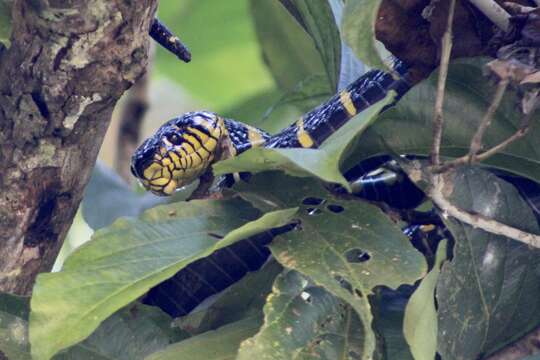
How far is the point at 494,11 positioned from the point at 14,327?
878mm

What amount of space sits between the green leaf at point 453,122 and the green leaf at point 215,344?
0.32 meters

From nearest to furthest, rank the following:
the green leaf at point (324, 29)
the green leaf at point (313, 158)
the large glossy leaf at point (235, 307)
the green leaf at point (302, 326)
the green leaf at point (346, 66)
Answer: the green leaf at point (313, 158) < the green leaf at point (302, 326) < the large glossy leaf at point (235, 307) < the green leaf at point (324, 29) < the green leaf at point (346, 66)

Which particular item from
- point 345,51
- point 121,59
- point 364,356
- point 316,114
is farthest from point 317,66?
point 364,356

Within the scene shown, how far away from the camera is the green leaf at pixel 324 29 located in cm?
188

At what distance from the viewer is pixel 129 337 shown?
1617mm

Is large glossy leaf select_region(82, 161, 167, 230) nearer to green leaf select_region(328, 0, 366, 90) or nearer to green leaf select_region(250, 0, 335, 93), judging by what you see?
green leaf select_region(250, 0, 335, 93)

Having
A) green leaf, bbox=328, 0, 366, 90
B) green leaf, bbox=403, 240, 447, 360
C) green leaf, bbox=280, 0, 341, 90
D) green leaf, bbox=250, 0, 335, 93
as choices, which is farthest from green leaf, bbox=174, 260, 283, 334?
green leaf, bbox=250, 0, 335, 93

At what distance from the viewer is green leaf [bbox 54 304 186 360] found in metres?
1.59

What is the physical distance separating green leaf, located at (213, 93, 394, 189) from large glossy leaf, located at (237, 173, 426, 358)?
0.08 m

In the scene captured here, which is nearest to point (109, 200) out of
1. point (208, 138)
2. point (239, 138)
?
point (239, 138)

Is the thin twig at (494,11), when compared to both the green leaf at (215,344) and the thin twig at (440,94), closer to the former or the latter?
the thin twig at (440,94)

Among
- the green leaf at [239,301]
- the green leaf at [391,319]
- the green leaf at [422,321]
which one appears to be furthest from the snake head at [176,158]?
the green leaf at [422,321]

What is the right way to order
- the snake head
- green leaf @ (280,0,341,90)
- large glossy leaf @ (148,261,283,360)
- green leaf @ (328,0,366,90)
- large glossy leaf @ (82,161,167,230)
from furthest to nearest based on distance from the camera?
large glossy leaf @ (82,161,167,230) < green leaf @ (328,0,366,90) < the snake head < green leaf @ (280,0,341,90) < large glossy leaf @ (148,261,283,360)

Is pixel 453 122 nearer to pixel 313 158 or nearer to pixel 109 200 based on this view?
pixel 313 158
